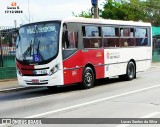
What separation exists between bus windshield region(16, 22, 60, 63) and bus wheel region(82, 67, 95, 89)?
1.96 meters

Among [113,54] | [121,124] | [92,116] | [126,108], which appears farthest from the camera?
[113,54]

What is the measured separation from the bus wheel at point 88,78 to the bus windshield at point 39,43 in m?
1.96

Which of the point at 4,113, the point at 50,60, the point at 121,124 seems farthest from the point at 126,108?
the point at 50,60

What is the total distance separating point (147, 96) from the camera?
12.9m

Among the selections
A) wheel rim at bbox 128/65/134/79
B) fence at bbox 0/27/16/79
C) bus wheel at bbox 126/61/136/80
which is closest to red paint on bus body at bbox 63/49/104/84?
bus wheel at bbox 126/61/136/80

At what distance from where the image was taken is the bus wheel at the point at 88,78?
53.1ft

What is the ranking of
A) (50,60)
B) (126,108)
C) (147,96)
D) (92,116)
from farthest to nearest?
1. (50,60)
2. (147,96)
3. (126,108)
4. (92,116)

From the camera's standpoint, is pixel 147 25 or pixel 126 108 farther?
pixel 147 25

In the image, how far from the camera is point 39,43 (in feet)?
49.7

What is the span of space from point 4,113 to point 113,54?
328 inches

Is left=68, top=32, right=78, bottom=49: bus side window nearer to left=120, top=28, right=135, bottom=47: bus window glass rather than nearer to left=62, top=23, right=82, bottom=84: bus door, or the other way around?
left=62, top=23, right=82, bottom=84: bus door

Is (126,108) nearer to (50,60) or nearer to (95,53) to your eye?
(50,60)

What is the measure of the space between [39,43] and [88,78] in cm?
266

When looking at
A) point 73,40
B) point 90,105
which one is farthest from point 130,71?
point 90,105
